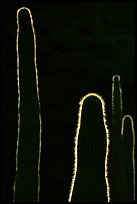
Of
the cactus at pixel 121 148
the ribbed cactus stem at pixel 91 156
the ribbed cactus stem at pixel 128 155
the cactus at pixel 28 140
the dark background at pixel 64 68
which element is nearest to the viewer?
the ribbed cactus stem at pixel 91 156

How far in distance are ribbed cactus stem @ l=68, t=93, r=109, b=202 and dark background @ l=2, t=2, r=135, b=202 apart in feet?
14.1

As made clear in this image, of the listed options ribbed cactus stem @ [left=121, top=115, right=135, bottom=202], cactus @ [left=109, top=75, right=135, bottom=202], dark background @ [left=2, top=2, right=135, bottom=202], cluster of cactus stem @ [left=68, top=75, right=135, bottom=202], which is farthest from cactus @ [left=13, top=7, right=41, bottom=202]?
dark background @ [left=2, top=2, right=135, bottom=202]

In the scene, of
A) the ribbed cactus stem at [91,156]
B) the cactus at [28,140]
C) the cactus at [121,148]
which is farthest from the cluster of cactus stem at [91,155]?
the cactus at [121,148]

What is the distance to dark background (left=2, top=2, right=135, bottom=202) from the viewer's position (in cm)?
596

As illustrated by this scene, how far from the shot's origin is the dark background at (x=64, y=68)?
5.96 meters

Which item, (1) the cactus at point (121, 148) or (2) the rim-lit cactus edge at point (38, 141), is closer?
(2) the rim-lit cactus edge at point (38, 141)

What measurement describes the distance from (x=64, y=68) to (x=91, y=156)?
576 centimetres

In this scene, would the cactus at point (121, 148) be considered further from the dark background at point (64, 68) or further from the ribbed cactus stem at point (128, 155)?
the dark background at point (64, 68)

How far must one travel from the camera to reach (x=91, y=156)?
1099mm

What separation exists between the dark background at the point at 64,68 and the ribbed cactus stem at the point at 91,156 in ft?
14.1

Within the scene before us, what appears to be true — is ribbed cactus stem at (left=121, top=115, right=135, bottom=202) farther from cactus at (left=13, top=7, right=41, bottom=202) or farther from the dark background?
the dark background

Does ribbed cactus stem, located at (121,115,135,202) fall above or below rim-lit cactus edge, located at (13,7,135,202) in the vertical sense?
below

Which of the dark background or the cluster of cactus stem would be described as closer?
the cluster of cactus stem

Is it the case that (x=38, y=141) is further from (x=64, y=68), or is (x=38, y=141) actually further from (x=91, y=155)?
(x=64, y=68)
